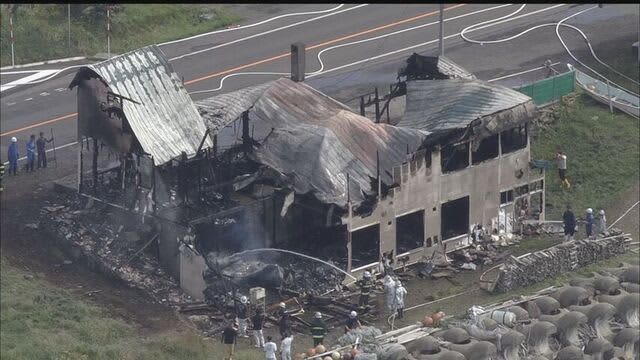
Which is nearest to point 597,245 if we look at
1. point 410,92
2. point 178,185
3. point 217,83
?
point 410,92

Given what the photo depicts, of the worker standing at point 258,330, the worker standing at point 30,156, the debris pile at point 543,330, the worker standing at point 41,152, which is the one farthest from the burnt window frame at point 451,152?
the worker standing at point 30,156

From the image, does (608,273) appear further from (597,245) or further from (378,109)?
(378,109)

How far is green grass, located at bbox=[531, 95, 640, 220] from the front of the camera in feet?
189

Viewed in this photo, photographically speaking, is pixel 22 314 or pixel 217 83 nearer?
pixel 22 314

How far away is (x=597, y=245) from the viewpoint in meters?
53.1

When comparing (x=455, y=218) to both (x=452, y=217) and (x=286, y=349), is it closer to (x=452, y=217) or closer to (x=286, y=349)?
(x=452, y=217)

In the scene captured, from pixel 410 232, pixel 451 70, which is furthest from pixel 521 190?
pixel 410 232

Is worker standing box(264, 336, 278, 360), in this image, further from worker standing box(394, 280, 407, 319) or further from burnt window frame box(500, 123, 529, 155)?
burnt window frame box(500, 123, 529, 155)

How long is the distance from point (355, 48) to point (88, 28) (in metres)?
9.73

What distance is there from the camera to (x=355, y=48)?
2692 inches

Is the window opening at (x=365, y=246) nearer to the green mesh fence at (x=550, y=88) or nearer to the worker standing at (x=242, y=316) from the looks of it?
the worker standing at (x=242, y=316)

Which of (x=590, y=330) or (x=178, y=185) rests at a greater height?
(x=178, y=185)

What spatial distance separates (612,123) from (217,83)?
13.5 m

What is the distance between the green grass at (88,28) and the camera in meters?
65.7
